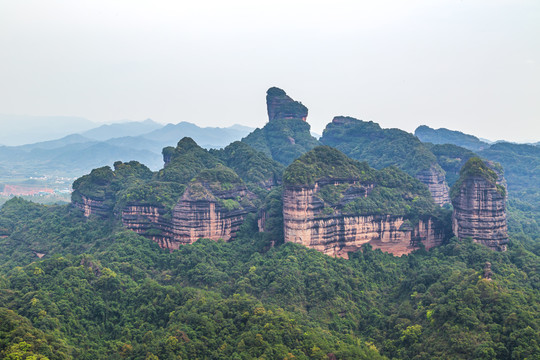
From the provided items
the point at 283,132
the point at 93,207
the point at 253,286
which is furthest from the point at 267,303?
the point at 283,132

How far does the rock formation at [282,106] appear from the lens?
103 m

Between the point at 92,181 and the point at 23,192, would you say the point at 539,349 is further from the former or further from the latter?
the point at 23,192

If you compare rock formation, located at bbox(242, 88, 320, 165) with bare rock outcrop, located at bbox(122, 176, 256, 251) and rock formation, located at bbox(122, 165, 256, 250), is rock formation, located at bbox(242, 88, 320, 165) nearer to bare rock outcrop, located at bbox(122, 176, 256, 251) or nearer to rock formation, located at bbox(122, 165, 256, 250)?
rock formation, located at bbox(122, 165, 256, 250)

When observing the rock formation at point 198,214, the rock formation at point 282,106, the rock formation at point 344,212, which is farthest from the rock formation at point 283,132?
the rock formation at point 344,212

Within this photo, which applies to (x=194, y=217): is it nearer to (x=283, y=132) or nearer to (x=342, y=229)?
(x=342, y=229)

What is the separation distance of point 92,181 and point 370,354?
45.3 metres

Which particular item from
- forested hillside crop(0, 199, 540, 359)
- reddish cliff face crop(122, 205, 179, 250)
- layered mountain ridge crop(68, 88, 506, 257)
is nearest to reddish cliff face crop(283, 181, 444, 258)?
layered mountain ridge crop(68, 88, 506, 257)

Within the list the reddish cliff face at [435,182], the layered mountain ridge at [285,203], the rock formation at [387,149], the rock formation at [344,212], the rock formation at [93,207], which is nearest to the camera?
the rock formation at [344,212]

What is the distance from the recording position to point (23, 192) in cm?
14712

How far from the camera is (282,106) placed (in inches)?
4067

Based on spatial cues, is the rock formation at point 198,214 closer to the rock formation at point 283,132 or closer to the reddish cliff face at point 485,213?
the reddish cliff face at point 485,213

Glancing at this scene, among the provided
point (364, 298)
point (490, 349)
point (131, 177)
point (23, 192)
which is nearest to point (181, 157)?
point (131, 177)

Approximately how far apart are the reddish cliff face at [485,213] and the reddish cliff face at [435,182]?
26.3 meters

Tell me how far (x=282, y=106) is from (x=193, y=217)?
177 ft
